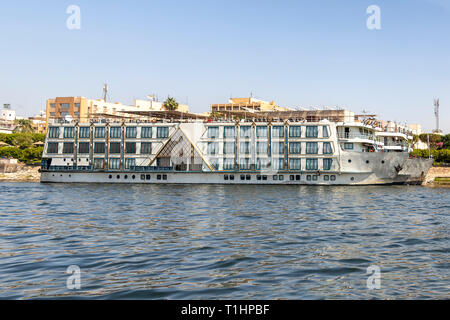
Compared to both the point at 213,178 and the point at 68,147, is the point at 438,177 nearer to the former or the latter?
the point at 213,178

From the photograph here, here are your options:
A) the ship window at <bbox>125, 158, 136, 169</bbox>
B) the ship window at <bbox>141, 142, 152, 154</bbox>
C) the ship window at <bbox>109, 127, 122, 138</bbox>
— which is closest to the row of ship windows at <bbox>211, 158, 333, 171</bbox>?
the ship window at <bbox>141, 142, 152, 154</bbox>

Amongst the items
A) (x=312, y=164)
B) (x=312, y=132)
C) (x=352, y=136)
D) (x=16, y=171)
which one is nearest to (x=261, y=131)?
(x=312, y=132)

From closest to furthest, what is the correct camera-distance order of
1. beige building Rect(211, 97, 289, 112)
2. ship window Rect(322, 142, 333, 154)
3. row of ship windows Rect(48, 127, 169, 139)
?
ship window Rect(322, 142, 333, 154) → row of ship windows Rect(48, 127, 169, 139) → beige building Rect(211, 97, 289, 112)

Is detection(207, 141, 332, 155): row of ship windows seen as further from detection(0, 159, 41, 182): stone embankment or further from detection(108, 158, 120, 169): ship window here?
detection(0, 159, 41, 182): stone embankment

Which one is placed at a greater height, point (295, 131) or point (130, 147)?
point (295, 131)

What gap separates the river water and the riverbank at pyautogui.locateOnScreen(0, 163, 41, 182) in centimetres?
7304

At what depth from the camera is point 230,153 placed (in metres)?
72.0

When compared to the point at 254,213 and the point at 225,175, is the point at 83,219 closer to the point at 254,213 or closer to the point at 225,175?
the point at 254,213

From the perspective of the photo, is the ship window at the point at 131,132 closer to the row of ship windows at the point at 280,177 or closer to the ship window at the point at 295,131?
the row of ship windows at the point at 280,177

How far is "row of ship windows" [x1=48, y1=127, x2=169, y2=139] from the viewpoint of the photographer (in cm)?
7469

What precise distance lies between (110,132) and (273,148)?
28800 millimetres

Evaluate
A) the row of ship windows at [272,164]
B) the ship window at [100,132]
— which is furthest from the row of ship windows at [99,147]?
the row of ship windows at [272,164]

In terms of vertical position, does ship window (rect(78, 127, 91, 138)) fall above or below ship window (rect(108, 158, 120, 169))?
above

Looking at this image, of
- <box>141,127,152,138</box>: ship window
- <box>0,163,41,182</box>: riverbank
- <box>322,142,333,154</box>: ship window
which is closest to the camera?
<box>322,142,333,154</box>: ship window
